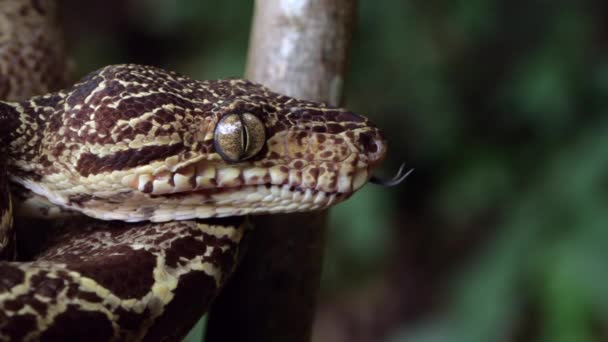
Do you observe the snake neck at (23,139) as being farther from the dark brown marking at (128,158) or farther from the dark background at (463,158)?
the dark background at (463,158)

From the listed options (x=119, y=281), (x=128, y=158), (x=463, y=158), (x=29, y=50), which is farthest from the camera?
(x=463, y=158)

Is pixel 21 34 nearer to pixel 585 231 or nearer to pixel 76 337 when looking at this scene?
pixel 76 337

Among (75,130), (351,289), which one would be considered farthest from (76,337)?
(351,289)

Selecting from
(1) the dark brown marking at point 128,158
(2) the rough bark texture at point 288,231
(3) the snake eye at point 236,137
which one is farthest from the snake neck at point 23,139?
(2) the rough bark texture at point 288,231

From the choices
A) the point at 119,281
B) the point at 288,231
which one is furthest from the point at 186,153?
the point at 288,231

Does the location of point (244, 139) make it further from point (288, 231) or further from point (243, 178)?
point (288, 231)

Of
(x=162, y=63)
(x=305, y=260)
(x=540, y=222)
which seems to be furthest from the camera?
(x=162, y=63)

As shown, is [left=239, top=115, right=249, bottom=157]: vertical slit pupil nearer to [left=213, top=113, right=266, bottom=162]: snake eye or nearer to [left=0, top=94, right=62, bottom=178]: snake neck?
[left=213, top=113, right=266, bottom=162]: snake eye
